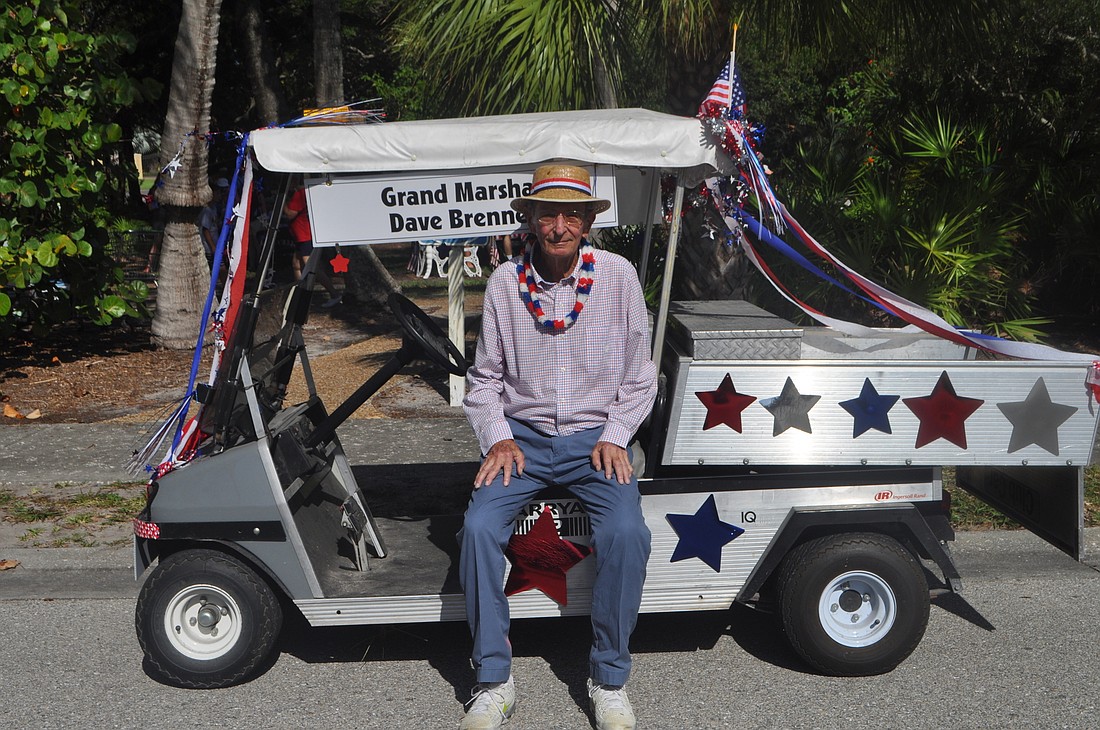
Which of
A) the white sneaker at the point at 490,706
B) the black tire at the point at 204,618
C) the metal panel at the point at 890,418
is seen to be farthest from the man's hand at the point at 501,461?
the black tire at the point at 204,618

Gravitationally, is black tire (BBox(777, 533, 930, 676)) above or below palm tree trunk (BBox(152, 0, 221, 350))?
below

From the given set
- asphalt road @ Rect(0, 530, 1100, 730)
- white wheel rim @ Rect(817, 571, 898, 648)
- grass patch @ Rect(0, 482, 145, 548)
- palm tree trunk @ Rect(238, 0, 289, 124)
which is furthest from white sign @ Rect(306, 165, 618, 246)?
palm tree trunk @ Rect(238, 0, 289, 124)

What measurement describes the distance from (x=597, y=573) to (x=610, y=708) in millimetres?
442

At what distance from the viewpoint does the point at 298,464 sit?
4.09 m

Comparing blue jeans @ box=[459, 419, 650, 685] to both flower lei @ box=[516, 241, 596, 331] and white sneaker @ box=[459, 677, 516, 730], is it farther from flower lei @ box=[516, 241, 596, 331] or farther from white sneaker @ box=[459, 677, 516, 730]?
flower lei @ box=[516, 241, 596, 331]

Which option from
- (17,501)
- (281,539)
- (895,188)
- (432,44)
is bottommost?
(17,501)

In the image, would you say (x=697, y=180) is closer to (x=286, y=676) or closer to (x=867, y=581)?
(x=867, y=581)

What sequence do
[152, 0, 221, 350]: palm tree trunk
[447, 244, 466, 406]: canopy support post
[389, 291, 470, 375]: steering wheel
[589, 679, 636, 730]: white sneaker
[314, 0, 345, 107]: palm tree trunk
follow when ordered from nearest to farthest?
[589, 679, 636, 730]: white sneaker → [389, 291, 470, 375]: steering wheel → [447, 244, 466, 406]: canopy support post → [152, 0, 221, 350]: palm tree trunk → [314, 0, 345, 107]: palm tree trunk

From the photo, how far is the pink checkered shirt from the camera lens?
3.77 m

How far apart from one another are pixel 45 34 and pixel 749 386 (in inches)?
280

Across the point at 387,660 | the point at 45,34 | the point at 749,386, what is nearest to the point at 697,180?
the point at 749,386

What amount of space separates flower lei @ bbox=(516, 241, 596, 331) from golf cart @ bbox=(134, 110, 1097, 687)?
18cm

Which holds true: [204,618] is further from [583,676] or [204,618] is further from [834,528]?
[834,528]

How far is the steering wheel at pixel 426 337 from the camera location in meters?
4.01
